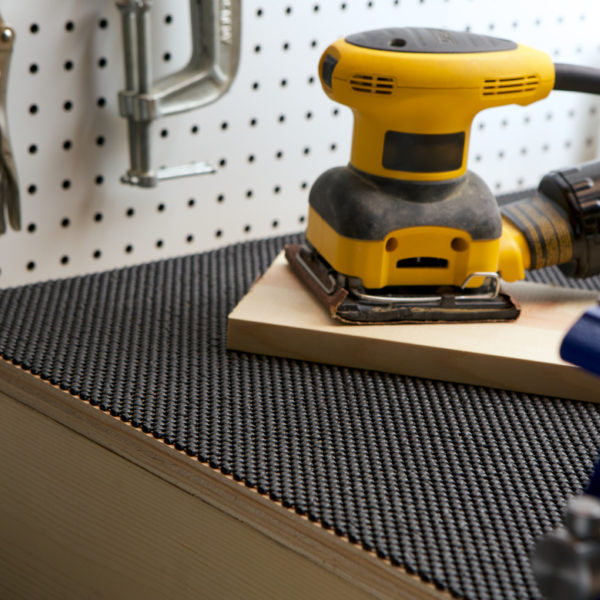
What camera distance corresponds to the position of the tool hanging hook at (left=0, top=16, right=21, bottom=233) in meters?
0.80

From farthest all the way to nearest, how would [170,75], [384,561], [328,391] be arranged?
[170,75] → [328,391] → [384,561]

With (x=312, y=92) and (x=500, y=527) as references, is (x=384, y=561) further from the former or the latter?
(x=312, y=92)

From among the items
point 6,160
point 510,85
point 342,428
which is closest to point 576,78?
point 510,85

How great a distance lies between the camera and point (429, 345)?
73cm

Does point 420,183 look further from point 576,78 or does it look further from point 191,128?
point 191,128

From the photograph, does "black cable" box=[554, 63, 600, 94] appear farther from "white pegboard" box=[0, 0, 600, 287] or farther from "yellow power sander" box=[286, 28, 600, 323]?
"white pegboard" box=[0, 0, 600, 287]

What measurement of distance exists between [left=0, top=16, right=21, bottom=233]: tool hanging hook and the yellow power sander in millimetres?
317

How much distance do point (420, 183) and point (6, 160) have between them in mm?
423

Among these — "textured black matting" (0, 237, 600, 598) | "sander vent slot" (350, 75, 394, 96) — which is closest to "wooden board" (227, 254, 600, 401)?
"textured black matting" (0, 237, 600, 598)

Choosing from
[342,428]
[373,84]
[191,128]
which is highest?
[373,84]

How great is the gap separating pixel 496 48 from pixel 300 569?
497mm

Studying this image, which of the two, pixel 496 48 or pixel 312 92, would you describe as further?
pixel 312 92

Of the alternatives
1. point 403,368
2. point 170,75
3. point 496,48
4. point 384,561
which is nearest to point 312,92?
point 170,75

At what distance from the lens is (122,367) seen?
735 millimetres
